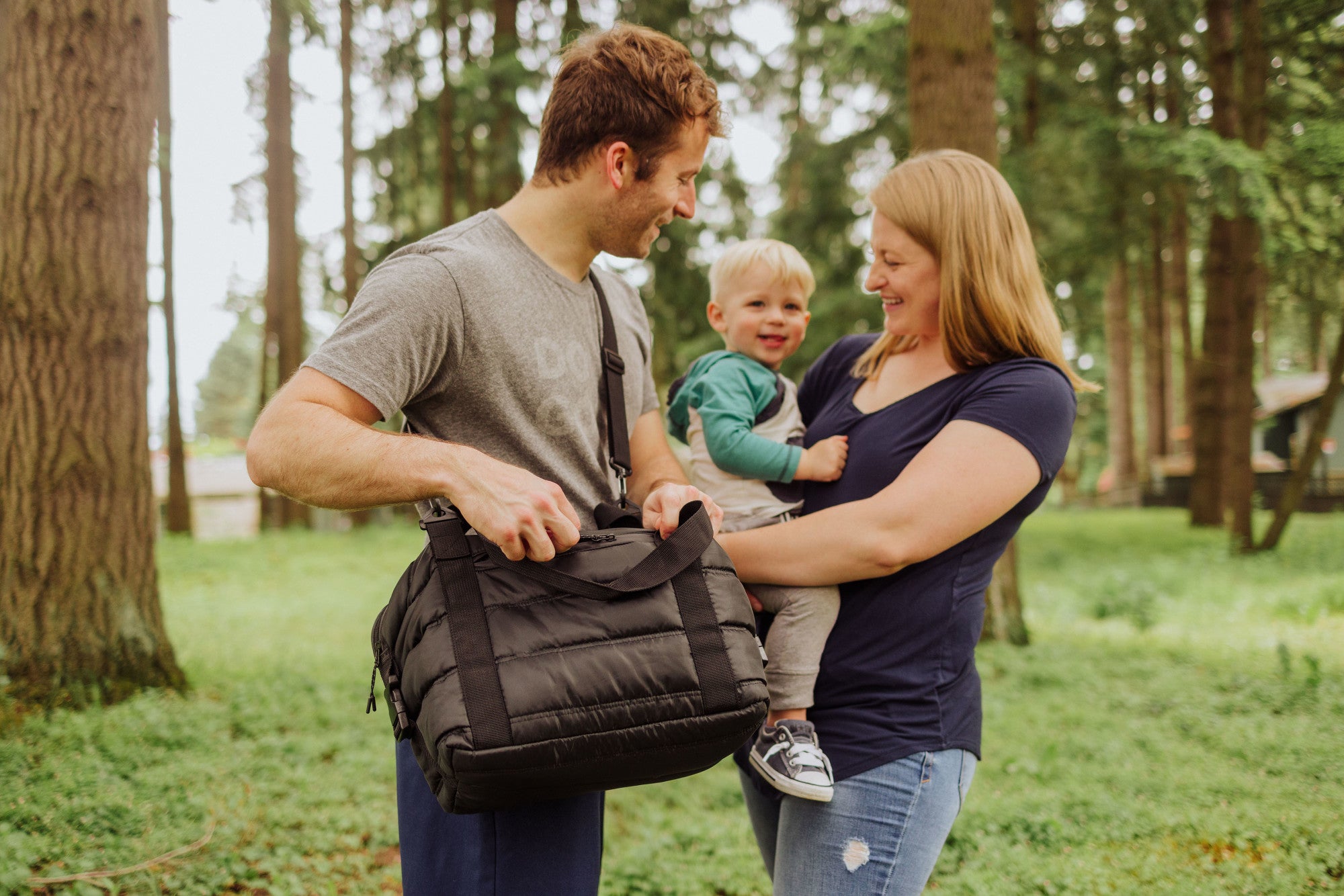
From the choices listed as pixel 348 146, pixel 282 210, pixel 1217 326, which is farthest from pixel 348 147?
pixel 1217 326

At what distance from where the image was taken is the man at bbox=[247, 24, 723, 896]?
1.55 meters

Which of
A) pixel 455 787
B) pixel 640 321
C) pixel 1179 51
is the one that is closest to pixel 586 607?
pixel 455 787

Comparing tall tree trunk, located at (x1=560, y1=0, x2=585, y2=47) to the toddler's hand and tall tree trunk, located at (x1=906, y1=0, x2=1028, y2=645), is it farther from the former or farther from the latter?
the toddler's hand

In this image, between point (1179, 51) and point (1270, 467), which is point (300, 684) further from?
point (1270, 467)

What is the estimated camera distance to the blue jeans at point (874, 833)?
6.24 ft

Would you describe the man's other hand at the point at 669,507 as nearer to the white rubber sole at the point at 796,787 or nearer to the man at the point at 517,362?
the man at the point at 517,362

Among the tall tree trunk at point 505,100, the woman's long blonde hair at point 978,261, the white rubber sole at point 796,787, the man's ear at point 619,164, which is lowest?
the white rubber sole at point 796,787

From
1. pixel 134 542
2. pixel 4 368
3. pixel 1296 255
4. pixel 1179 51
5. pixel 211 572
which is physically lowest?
pixel 211 572

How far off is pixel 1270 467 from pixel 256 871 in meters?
29.8

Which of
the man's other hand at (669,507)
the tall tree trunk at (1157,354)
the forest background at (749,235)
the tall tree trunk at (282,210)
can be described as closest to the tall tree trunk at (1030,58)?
the forest background at (749,235)

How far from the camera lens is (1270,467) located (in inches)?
1061

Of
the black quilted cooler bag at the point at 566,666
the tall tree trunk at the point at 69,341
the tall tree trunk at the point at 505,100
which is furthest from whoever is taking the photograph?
the tall tree trunk at the point at 505,100

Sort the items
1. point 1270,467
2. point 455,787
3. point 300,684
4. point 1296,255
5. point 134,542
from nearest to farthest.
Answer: point 455,787 → point 134,542 → point 300,684 → point 1296,255 → point 1270,467

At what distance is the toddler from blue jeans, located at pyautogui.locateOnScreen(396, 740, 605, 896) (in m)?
0.41
